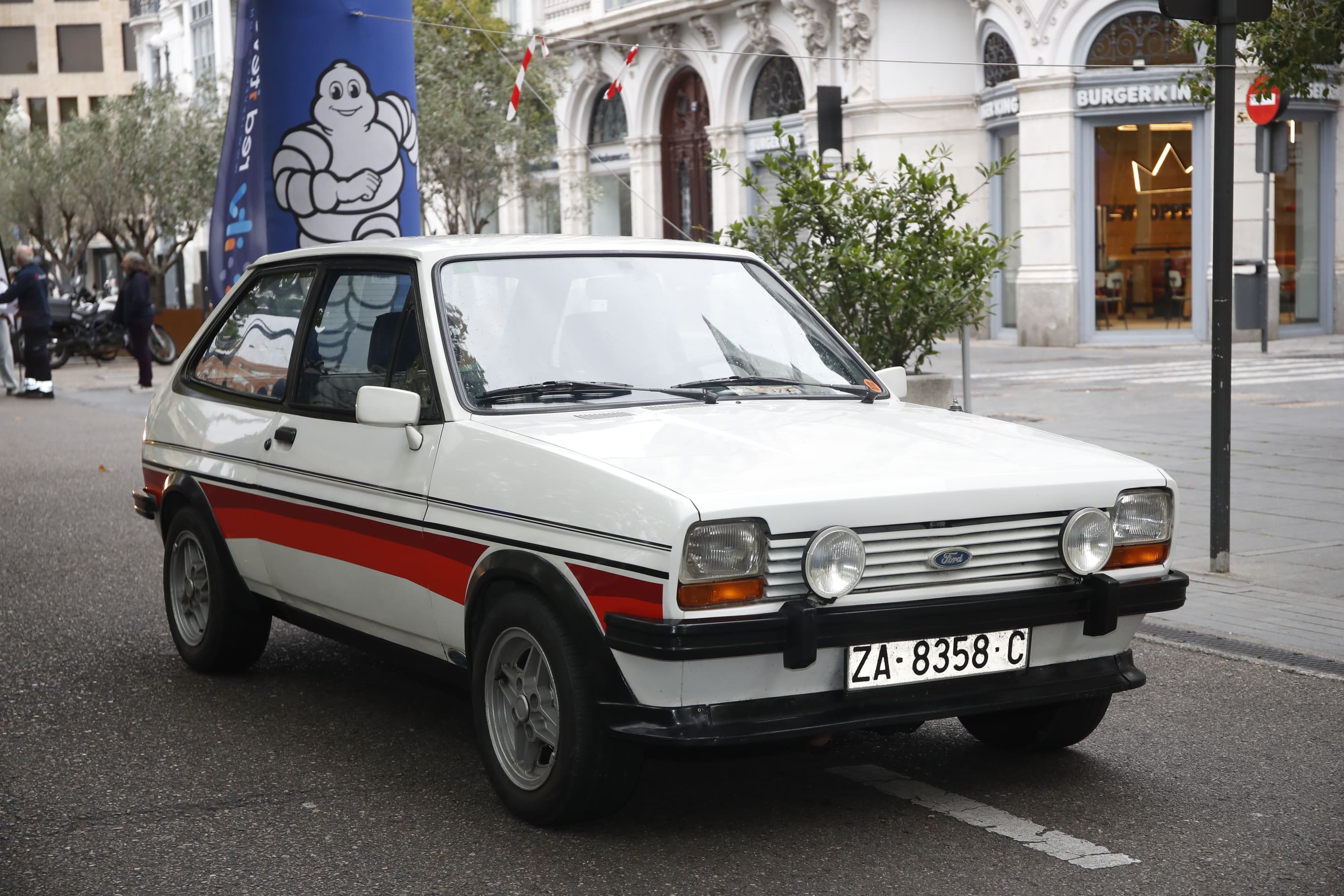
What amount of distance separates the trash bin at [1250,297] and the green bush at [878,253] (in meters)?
13.5

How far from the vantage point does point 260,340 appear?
596 centimetres

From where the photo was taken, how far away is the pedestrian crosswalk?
61.6 ft

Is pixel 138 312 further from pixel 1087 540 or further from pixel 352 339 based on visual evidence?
pixel 1087 540

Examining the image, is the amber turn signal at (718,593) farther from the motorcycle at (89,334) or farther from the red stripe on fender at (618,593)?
the motorcycle at (89,334)

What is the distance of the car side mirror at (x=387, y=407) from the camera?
184 inches

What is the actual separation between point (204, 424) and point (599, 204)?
3399 centimetres

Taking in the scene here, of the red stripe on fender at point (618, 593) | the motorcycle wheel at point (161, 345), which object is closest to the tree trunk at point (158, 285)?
the motorcycle wheel at point (161, 345)

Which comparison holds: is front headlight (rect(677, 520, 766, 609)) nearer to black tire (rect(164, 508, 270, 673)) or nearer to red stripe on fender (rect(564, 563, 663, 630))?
red stripe on fender (rect(564, 563, 663, 630))

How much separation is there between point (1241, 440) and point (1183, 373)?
7.67m

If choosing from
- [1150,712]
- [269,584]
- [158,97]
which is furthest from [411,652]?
[158,97]

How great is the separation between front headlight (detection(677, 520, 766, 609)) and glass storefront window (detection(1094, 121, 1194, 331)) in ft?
77.7

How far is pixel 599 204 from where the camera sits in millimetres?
39594

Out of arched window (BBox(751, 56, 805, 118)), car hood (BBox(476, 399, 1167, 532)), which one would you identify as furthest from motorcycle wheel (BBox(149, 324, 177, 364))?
car hood (BBox(476, 399, 1167, 532))

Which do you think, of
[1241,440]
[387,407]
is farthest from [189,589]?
[1241,440]
